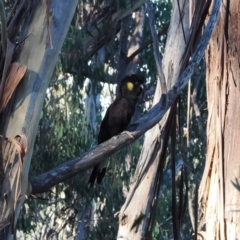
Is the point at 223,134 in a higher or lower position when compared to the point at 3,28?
lower

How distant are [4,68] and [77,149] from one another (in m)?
4.68

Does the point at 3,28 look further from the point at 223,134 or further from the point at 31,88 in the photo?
the point at 223,134

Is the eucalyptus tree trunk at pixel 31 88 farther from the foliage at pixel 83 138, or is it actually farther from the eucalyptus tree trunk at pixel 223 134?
the foliage at pixel 83 138

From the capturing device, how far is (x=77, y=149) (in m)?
6.09

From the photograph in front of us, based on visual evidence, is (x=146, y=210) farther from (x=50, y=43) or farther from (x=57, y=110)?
(x=57, y=110)

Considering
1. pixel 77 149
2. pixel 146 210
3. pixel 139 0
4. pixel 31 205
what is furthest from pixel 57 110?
pixel 146 210

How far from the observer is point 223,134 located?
1.42 m

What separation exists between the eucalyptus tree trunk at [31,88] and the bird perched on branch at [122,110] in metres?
2.18

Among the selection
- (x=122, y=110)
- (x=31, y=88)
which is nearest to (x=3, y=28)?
(x=31, y=88)

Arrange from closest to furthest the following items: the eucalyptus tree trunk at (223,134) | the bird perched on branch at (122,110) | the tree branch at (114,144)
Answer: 1. the eucalyptus tree trunk at (223,134)
2. the tree branch at (114,144)
3. the bird perched on branch at (122,110)

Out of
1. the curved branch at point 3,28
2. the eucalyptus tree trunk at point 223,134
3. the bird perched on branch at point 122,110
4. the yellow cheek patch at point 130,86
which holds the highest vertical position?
the yellow cheek patch at point 130,86

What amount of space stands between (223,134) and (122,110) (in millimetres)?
2370

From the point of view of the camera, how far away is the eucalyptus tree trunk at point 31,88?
141 cm

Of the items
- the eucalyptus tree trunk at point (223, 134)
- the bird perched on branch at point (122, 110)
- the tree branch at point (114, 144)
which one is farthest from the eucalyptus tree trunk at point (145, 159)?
the eucalyptus tree trunk at point (223, 134)
